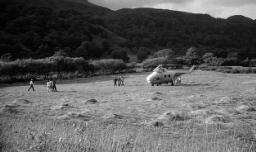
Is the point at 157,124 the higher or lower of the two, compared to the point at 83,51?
lower

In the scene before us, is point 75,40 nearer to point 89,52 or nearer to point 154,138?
point 89,52

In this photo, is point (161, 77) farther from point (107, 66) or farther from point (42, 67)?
point (107, 66)

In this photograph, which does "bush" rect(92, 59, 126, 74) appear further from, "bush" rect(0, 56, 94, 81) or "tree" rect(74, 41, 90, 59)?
"tree" rect(74, 41, 90, 59)

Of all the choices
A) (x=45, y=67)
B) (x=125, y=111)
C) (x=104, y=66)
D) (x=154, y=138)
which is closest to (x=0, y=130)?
(x=154, y=138)

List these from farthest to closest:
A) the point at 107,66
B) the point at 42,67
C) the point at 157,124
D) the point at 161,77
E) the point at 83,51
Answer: the point at 83,51 → the point at 107,66 → the point at 42,67 → the point at 161,77 → the point at 157,124

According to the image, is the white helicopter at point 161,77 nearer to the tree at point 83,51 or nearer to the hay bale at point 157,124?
the hay bale at point 157,124

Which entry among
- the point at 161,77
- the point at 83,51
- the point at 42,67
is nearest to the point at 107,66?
the point at 42,67

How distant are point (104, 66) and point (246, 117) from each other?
74.7m

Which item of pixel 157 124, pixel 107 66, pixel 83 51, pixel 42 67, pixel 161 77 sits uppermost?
pixel 83 51

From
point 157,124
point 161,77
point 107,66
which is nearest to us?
point 157,124

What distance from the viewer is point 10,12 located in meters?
158

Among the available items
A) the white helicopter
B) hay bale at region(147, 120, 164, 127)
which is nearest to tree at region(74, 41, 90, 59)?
the white helicopter

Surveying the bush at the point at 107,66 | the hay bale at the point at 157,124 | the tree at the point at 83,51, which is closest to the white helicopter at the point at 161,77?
the hay bale at the point at 157,124

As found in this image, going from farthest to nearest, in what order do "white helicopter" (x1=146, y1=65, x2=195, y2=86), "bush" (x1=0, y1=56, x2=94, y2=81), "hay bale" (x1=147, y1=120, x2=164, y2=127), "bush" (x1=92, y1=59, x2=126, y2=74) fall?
"bush" (x1=92, y1=59, x2=126, y2=74) → "bush" (x1=0, y1=56, x2=94, y2=81) → "white helicopter" (x1=146, y1=65, x2=195, y2=86) → "hay bale" (x1=147, y1=120, x2=164, y2=127)
